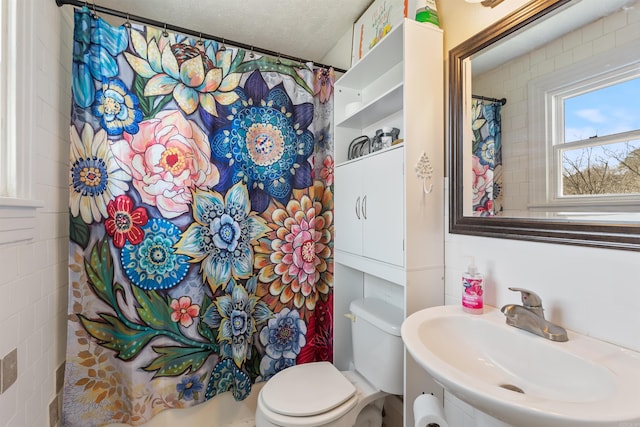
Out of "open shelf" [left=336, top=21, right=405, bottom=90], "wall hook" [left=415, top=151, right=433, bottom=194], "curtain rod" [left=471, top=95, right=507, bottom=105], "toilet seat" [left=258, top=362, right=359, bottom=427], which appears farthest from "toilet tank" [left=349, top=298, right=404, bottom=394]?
"open shelf" [left=336, top=21, right=405, bottom=90]

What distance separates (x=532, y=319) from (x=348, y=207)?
3.02ft

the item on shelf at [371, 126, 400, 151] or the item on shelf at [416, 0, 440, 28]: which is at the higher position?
the item on shelf at [416, 0, 440, 28]

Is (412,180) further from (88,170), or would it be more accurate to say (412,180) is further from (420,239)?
(88,170)

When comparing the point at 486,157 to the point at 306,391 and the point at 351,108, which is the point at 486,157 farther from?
the point at 306,391

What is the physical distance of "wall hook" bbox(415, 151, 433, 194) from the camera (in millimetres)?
1127

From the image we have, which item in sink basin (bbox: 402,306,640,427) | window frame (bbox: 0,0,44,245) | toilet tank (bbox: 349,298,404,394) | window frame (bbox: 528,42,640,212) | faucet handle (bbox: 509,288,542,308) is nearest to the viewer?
sink basin (bbox: 402,306,640,427)

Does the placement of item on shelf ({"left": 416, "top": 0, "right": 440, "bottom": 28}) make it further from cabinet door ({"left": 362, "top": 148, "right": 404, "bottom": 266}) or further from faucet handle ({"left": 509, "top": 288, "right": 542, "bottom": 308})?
faucet handle ({"left": 509, "top": 288, "right": 542, "bottom": 308})

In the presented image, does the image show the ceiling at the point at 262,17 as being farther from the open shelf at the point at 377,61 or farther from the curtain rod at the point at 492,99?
the curtain rod at the point at 492,99

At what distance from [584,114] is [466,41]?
0.53 metres

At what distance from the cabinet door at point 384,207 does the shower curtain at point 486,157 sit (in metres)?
0.27

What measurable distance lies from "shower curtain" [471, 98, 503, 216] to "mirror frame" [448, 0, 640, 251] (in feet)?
0.14

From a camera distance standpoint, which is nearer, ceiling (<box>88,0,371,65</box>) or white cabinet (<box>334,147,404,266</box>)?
white cabinet (<box>334,147,404,266</box>)

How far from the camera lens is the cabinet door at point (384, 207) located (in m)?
1.14

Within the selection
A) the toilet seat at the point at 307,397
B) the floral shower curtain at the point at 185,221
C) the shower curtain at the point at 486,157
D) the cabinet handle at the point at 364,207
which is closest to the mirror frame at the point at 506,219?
the shower curtain at the point at 486,157
